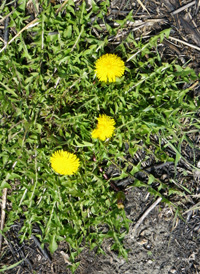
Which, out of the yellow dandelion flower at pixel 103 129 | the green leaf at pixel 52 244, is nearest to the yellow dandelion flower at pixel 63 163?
the yellow dandelion flower at pixel 103 129

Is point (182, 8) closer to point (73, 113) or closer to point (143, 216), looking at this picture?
point (73, 113)

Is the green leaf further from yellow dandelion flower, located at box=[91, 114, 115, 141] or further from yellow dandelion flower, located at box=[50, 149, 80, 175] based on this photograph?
yellow dandelion flower, located at box=[91, 114, 115, 141]

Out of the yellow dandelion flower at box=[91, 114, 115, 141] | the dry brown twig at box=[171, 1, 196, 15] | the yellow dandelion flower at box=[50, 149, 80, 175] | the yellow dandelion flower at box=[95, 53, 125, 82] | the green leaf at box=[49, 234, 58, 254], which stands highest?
the dry brown twig at box=[171, 1, 196, 15]

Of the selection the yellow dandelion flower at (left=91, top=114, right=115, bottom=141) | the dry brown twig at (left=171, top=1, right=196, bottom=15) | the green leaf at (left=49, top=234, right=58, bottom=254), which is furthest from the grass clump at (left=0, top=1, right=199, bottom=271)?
the dry brown twig at (left=171, top=1, right=196, bottom=15)

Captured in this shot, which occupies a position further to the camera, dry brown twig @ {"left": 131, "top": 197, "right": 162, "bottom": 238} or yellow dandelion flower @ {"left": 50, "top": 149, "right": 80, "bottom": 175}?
dry brown twig @ {"left": 131, "top": 197, "right": 162, "bottom": 238}

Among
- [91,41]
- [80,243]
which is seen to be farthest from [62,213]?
[91,41]

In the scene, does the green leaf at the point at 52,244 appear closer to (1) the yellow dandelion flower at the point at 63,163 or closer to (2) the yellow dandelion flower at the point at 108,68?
(1) the yellow dandelion flower at the point at 63,163

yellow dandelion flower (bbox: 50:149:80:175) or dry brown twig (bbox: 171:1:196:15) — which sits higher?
dry brown twig (bbox: 171:1:196:15)

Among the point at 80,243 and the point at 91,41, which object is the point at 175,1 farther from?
the point at 80,243
